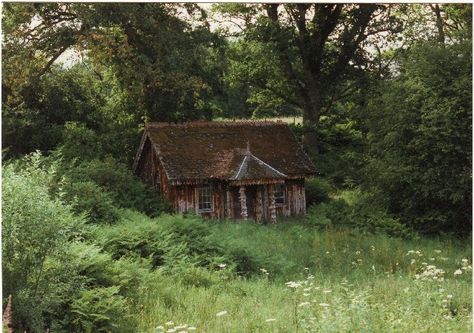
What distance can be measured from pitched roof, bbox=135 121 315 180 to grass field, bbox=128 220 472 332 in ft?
18.4

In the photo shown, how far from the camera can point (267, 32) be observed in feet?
80.6

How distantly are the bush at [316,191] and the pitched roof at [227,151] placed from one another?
37.1 inches

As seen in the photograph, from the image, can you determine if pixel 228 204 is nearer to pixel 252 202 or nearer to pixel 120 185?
pixel 252 202

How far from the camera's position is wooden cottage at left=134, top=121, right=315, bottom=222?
2202 cm

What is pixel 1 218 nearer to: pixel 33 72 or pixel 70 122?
pixel 33 72

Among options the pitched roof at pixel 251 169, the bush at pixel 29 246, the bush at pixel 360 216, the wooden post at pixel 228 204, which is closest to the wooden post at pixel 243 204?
the wooden post at pixel 228 204

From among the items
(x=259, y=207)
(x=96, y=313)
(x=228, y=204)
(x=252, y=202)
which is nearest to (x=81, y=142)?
(x=228, y=204)

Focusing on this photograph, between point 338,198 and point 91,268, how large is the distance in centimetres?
1624

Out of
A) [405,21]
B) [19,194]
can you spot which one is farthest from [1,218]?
[405,21]

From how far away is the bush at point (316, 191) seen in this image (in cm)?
2438

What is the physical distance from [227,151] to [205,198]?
88.3 inches

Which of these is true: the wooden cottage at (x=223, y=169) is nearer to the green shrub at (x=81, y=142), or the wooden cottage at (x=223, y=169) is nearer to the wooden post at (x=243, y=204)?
the wooden post at (x=243, y=204)

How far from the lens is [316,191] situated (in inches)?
960

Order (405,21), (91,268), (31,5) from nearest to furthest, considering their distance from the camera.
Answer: (91,268), (31,5), (405,21)
